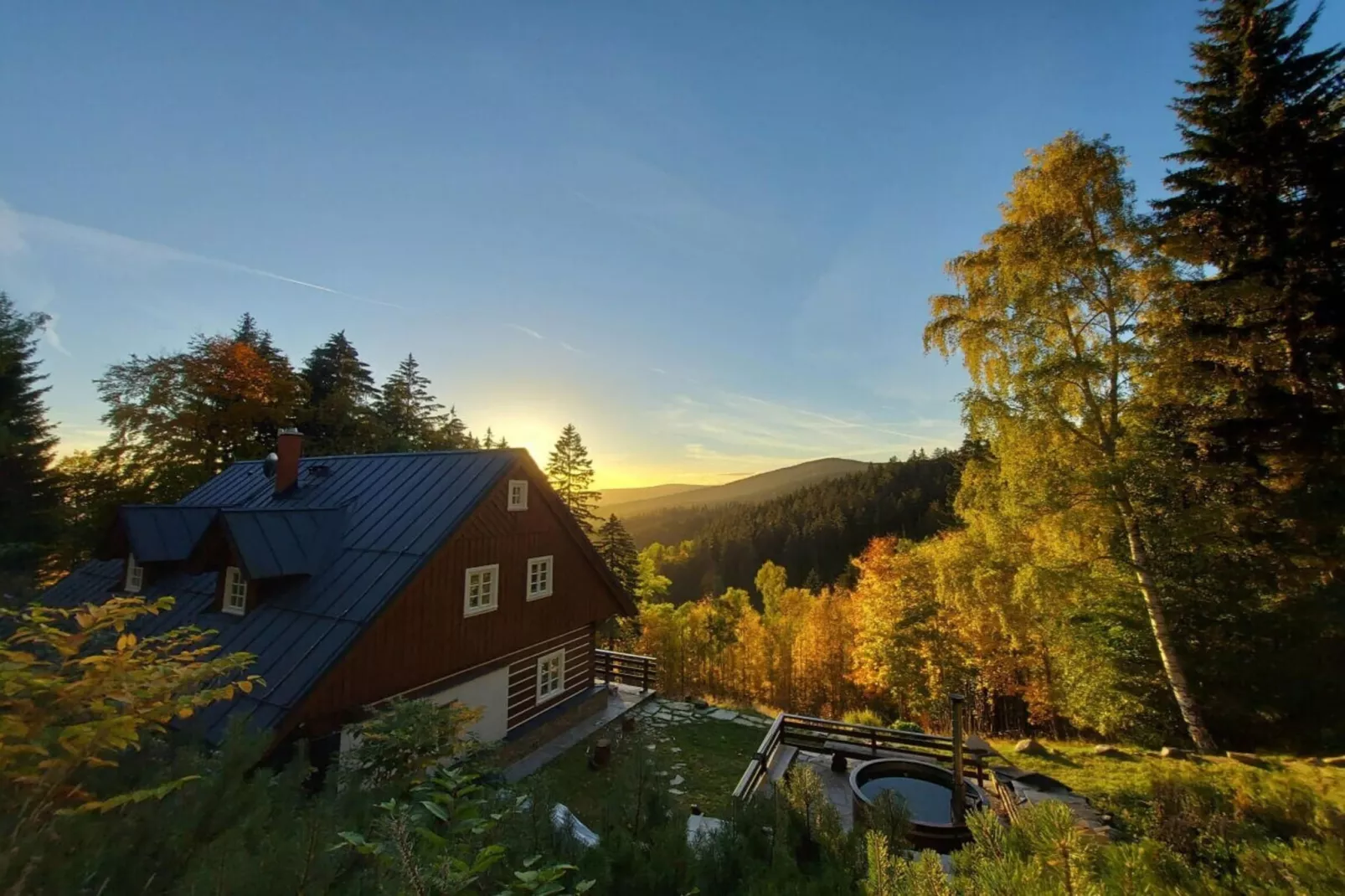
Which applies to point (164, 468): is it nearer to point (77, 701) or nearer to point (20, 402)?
point (20, 402)

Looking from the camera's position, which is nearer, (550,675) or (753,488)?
(550,675)

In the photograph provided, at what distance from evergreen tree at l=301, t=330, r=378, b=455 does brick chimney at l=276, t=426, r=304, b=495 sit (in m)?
15.9

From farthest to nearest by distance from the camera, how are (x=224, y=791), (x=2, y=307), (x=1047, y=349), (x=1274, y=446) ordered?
(x=2, y=307), (x=1047, y=349), (x=1274, y=446), (x=224, y=791)

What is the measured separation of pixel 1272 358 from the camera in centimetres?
1033

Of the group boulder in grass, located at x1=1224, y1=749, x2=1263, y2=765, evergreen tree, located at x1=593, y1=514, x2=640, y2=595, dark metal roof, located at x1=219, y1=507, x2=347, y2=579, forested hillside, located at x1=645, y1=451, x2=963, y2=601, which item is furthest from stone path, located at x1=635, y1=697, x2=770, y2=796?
forested hillside, located at x1=645, y1=451, x2=963, y2=601

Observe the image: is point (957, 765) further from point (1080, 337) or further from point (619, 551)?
point (619, 551)

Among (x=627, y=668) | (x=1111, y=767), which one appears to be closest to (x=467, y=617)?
(x=627, y=668)

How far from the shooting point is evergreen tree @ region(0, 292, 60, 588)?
20172mm

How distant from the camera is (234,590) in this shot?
34.7ft

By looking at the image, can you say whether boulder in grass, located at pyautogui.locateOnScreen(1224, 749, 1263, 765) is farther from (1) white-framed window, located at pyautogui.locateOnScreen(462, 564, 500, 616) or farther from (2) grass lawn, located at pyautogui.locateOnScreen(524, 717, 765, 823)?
(1) white-framed window, located at pyautogui.locateOnScreen(462, 564, 500, 616)

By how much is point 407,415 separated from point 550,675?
25.9m

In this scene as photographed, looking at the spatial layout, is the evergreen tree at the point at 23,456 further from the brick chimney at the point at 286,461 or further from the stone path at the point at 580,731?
the stone path at the point at 580,731

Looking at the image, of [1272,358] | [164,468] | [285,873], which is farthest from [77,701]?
[164,468]

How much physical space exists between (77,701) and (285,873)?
3310 millimetres
